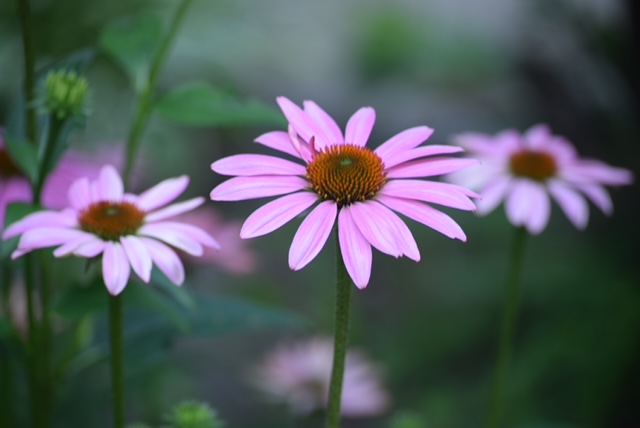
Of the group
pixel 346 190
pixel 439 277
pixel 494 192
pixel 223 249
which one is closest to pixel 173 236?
pixel 346 190

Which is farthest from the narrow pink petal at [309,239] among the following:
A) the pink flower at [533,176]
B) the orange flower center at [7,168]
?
the orange flower center at [7,168]

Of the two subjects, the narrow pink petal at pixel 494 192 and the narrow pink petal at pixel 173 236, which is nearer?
the narrow pink petal at pixel 173 236

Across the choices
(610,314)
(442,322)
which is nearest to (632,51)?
(610,314)

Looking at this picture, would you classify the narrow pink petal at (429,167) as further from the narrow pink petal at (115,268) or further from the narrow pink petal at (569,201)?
the narrow pink petal at (569,201)

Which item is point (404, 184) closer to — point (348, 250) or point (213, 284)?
point (348, 250)

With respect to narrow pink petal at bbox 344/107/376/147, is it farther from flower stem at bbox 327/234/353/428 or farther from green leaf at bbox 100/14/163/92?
green leaf at bbox 100/14/163/92

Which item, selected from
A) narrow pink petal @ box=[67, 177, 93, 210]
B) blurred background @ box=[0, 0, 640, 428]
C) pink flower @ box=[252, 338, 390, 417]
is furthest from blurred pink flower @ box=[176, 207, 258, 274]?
narrow pink petal @ box=[67, 177, 93, 210]
